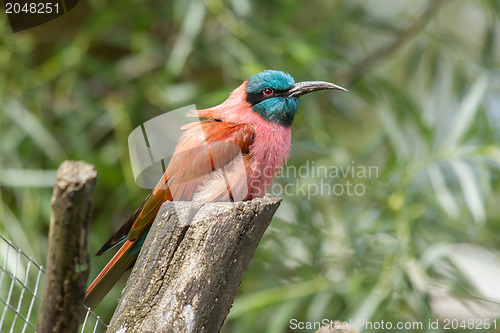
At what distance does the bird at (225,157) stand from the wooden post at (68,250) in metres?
0.64

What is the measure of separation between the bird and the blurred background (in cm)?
91

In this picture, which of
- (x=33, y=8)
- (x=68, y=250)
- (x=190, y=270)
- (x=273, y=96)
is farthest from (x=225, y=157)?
(x=33, y=8)

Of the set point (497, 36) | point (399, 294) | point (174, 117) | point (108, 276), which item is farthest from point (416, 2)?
point (108, 276)

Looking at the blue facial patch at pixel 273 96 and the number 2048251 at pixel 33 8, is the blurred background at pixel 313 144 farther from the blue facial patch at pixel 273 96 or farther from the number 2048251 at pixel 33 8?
the blue facial patch at pixel 273 96

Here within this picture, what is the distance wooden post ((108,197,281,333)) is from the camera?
1.01m

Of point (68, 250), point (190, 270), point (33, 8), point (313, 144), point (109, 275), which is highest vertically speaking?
point (68, 250)

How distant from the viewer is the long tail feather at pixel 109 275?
4.38 ft

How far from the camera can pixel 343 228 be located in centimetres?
284

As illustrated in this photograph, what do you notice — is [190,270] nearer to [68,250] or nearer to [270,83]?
[68,250]

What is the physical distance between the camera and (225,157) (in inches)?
60.1

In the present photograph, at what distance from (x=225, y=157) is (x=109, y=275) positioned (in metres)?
0.41

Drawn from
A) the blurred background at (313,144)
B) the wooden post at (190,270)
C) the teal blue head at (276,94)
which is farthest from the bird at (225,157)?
the blurred background at (313,144)

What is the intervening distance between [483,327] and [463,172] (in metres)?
0.69

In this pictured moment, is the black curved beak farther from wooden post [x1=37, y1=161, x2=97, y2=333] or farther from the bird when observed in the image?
wooden post [x1=37, y1=161, x2=97, y2=333]
